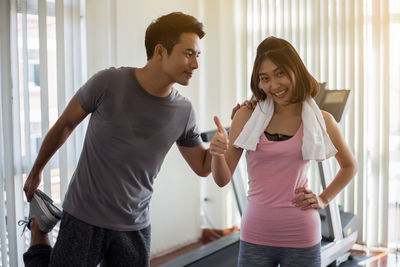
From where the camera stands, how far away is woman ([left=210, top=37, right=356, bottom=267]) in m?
1.58

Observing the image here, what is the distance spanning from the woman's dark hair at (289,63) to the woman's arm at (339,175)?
131mm

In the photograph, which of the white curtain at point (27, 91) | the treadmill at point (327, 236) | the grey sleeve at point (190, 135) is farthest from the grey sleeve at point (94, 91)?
the treadmill at point (327, 236)

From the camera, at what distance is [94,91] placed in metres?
1.72

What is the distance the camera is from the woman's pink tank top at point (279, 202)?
5.19 ft

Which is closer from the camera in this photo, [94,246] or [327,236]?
[94,246]

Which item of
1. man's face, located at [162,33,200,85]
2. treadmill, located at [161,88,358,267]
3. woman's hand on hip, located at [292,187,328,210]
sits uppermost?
man's face, located at [162,33,200,85]

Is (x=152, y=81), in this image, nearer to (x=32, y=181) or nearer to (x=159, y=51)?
(x=159, y=51)

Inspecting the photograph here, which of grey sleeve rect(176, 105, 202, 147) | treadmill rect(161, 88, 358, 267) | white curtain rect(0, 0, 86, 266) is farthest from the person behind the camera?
treadmill rect(161, 88, 358, 267)

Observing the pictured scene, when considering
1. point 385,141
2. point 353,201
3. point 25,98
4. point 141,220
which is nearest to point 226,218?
point 353,201

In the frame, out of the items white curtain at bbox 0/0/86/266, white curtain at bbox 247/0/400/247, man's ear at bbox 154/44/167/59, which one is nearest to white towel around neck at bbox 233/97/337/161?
man's ear at bbox 154/44/167/59

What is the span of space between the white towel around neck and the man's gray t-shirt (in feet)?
1.00

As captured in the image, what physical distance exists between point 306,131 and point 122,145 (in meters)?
0.62

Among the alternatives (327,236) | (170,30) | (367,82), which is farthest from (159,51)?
(367,82)

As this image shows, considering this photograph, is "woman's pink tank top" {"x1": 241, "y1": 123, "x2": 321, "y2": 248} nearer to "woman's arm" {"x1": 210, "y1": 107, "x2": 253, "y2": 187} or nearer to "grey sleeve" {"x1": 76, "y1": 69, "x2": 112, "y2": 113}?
"woman's arm" {"x1": 210, "y1": 107, "x2": 253, "y2": 187}
